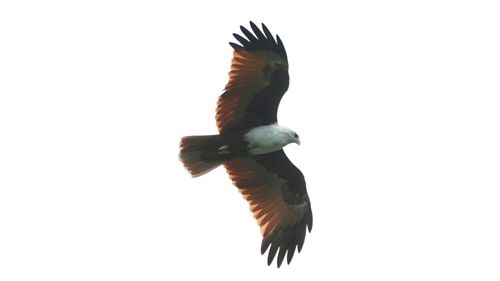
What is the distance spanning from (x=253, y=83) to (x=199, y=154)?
1.14 meters

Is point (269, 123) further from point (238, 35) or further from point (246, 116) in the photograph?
point (238, 35)

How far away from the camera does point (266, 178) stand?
15102mm

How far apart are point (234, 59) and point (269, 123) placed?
3.19ft

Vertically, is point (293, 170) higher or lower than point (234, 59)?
lower

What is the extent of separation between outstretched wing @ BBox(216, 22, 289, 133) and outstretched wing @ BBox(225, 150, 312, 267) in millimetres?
740

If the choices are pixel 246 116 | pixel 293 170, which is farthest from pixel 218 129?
pixel 293 170

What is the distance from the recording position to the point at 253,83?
14.2 meters

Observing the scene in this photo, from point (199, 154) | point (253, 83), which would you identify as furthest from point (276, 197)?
point (253, 83)

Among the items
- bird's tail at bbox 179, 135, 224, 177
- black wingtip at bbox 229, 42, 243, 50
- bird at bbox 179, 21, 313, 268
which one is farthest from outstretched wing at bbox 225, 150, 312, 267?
black wingtip at bbox 229, 42, 243, 50

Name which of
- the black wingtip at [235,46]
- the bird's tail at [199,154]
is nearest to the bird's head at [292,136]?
the bird's tail at [199,154]

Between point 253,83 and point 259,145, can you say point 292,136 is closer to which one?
point 259,145

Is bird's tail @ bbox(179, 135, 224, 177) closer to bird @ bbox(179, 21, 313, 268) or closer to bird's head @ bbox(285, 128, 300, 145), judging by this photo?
bird @ bbox(179, 21, 313, 268)

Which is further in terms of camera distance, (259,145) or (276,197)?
(276,197)

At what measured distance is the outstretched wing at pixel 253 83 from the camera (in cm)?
1410
